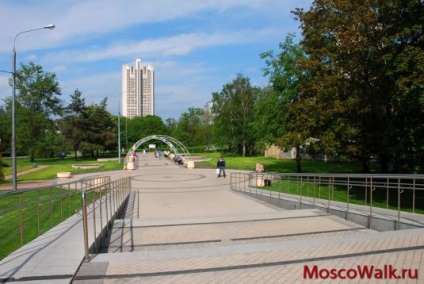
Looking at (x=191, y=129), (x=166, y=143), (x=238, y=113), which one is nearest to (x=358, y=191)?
(x=166, y=143)

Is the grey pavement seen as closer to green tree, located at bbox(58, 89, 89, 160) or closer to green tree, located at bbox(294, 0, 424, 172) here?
green tree, located at bbox(294, 0, 424, 172)

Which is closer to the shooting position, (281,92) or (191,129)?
(281,92)

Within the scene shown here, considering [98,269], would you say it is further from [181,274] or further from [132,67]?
[132,67]

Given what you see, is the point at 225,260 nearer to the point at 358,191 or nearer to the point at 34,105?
the point at 358,191

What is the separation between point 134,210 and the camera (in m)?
14.6

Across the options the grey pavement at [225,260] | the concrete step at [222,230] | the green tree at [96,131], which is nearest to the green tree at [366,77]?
the concrete step at [222,230]

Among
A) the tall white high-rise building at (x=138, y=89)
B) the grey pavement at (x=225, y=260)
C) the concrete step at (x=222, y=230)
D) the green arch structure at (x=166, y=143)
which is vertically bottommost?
the concrete step at (x=222, y=230)

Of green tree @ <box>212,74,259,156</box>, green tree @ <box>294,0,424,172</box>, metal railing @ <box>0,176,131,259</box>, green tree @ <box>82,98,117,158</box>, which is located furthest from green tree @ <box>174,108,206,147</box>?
metal railing @ <box>0,176,131,259</box>

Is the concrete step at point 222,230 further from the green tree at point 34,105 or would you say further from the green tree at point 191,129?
the green tree at point 191,129

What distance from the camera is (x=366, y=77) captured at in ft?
62.5

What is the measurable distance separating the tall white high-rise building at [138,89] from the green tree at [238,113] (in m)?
83.4

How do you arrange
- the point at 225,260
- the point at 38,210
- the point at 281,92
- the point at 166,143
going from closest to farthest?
1. the point at 225,260
2. the point at 38,210
3. the point at 281,92
4. the point at 166,143

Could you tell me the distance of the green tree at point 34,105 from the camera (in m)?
66.9

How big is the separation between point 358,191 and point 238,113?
45549mm
